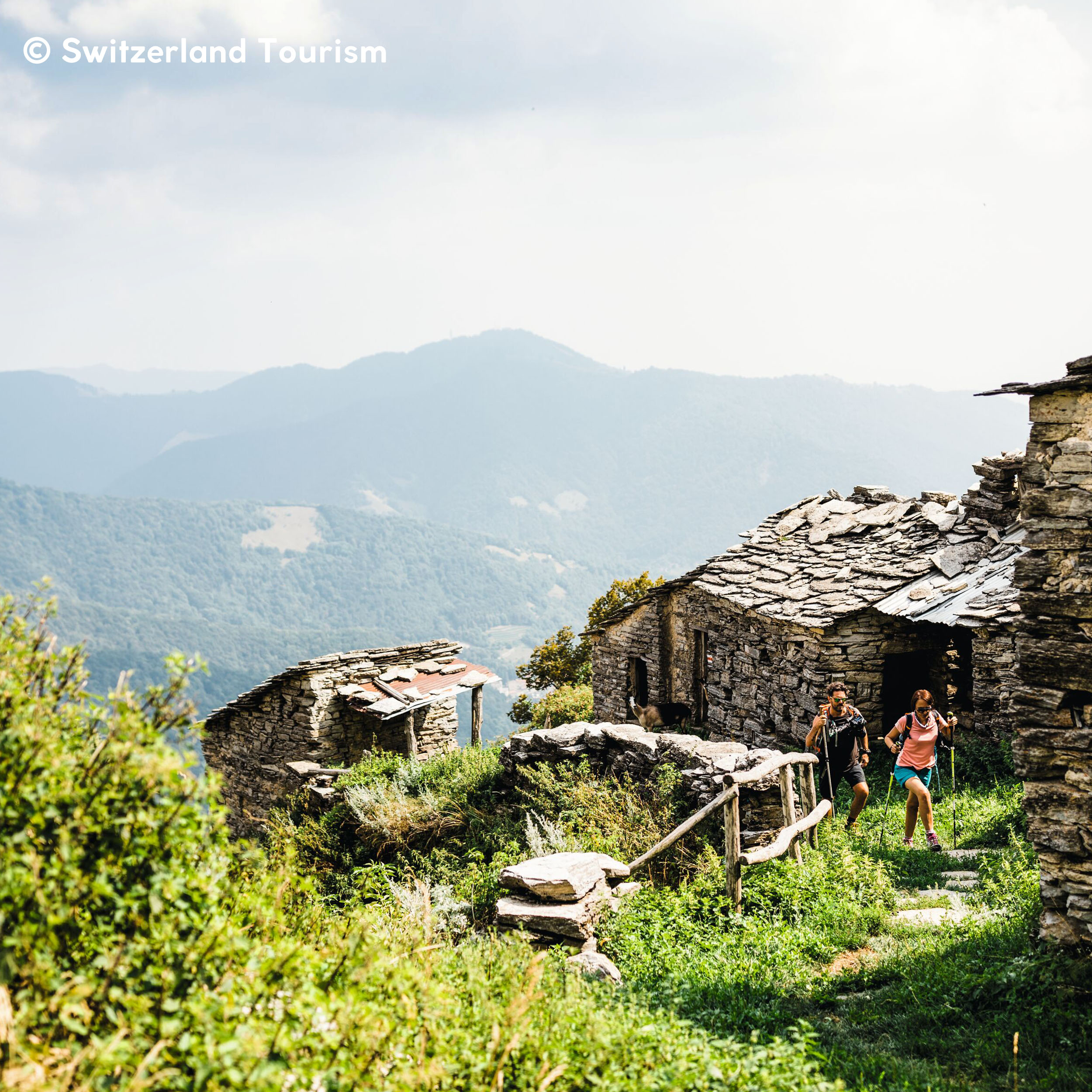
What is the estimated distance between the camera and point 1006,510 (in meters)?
13.8

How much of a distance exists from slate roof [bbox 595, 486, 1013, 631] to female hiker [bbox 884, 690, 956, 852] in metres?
4.30

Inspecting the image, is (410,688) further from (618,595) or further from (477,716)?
(618,595)

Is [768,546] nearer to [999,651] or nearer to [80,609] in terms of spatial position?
[999,651]

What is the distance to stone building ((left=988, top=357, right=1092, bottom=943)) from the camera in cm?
552

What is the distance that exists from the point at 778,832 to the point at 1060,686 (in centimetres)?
321

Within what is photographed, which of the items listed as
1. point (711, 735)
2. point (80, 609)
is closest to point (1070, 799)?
point (711, 735)

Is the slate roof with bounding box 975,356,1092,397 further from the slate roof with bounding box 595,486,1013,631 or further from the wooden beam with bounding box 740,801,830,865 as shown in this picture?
the wooden beam with bounding box 740,801,830,865

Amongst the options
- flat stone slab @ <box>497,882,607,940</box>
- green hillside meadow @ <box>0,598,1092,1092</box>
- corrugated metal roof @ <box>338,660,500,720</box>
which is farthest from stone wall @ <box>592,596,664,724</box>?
flat stone slab @ <box>497,882,607,940</box>

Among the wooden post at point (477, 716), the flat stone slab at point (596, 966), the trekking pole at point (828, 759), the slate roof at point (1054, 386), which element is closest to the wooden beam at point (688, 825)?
the flat stone slab at point (596, 966)

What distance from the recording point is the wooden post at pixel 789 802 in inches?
307

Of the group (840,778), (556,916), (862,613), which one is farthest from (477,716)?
(556,916)

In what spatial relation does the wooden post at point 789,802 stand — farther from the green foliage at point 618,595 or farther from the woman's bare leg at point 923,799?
the green foliage at point 618,595

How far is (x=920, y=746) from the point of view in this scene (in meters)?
8.80

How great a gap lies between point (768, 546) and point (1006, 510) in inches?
172
